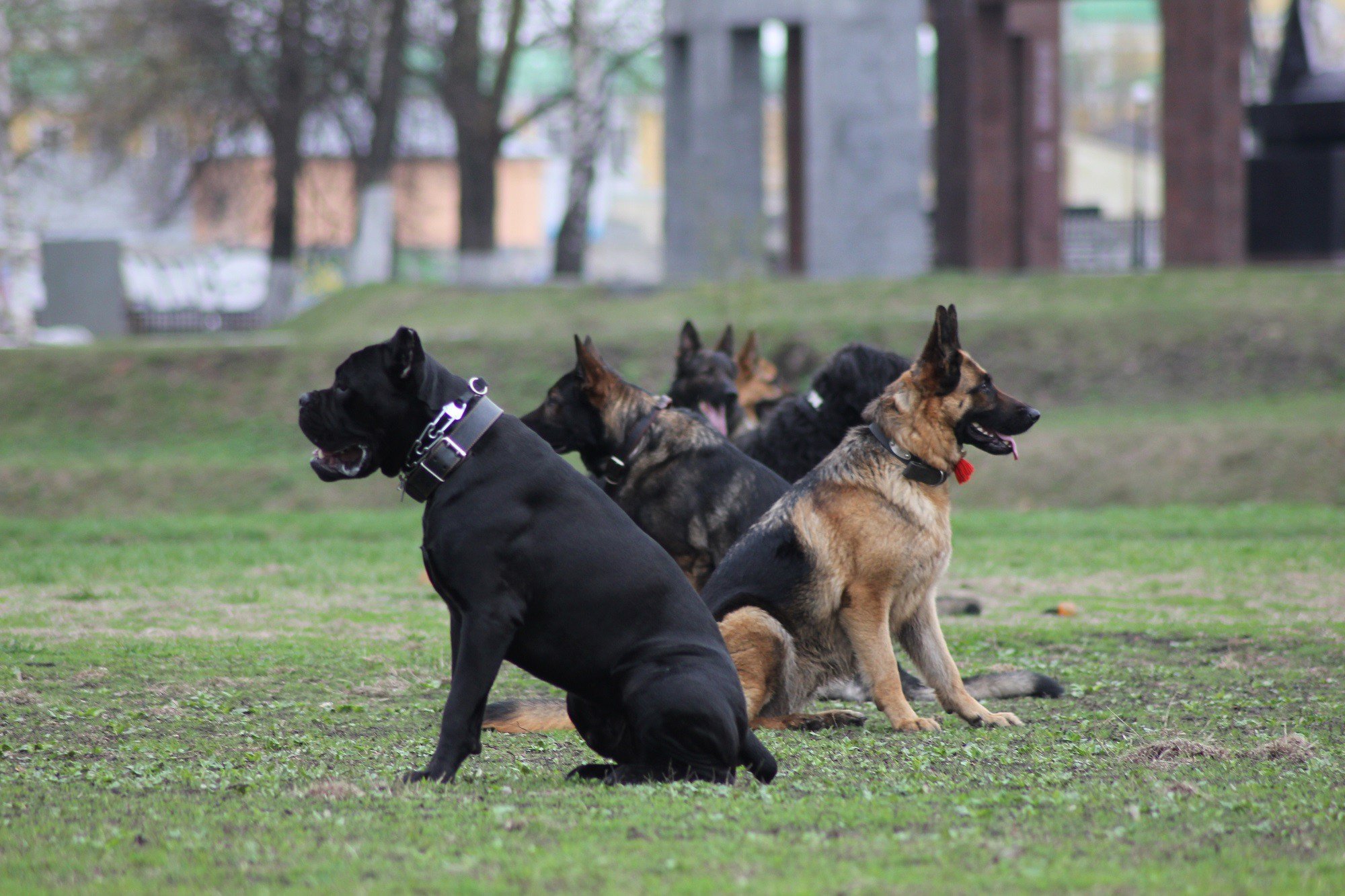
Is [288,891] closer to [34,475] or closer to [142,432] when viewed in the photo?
[34,475]

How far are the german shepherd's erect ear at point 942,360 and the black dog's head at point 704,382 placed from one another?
346 centimetres

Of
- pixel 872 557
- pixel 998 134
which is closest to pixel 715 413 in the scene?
pixel 872 557

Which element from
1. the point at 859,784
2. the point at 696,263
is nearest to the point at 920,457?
the point at 859,784

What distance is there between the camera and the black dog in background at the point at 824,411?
8.99m

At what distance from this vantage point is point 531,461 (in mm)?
5430

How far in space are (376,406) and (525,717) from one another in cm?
178

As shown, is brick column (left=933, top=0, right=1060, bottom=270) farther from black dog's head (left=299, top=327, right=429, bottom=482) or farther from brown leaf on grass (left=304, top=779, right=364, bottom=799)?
brown leaf on grass (left=304, top=779, right=364, bottom=799)

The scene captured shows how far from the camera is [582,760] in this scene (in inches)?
238

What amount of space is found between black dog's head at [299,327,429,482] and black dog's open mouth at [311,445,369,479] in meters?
0.04

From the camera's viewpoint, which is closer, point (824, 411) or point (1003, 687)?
point (1003, 687)

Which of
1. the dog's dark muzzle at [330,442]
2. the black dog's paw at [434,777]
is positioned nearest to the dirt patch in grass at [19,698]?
the dog's dark muzzle at [330,442]

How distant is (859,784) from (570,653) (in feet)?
3.65

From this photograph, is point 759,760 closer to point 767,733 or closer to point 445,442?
point 767,733

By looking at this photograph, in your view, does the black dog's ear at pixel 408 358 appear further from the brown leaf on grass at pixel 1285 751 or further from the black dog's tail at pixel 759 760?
the brown leaf on grass at pixel 1285 751
